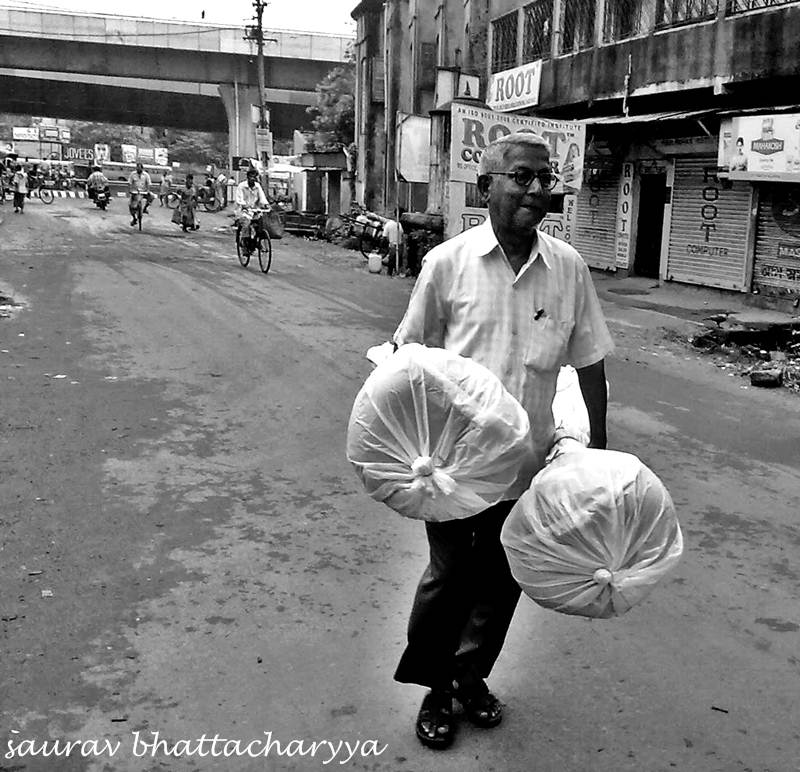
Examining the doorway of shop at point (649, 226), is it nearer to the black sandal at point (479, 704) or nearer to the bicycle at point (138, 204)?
the bicycle at point (138, 204)

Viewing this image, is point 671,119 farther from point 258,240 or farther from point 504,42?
point 504,42

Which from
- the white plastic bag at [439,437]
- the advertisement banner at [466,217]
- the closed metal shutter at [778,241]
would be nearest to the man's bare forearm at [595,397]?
the white plastic bag at [439,437]

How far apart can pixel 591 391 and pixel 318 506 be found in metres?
2.28

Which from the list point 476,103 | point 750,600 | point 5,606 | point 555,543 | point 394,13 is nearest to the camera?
point 555,543

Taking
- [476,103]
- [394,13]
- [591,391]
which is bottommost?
[591,391]

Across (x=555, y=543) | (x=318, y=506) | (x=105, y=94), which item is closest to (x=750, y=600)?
(x=555, y=543)

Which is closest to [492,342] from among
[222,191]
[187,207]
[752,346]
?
[752,346]

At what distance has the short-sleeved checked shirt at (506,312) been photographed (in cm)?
276

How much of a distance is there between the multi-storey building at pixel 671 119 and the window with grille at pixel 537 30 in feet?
0.13

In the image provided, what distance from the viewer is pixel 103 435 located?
19.7 feet

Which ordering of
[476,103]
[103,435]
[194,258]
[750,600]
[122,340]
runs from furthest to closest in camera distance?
[194,258] → [476,103] → [122,340] → [103,435] → [750,600]

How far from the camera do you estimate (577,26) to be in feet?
63.4

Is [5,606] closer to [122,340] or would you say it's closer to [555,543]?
[555,543]

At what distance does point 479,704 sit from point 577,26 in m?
18.7
